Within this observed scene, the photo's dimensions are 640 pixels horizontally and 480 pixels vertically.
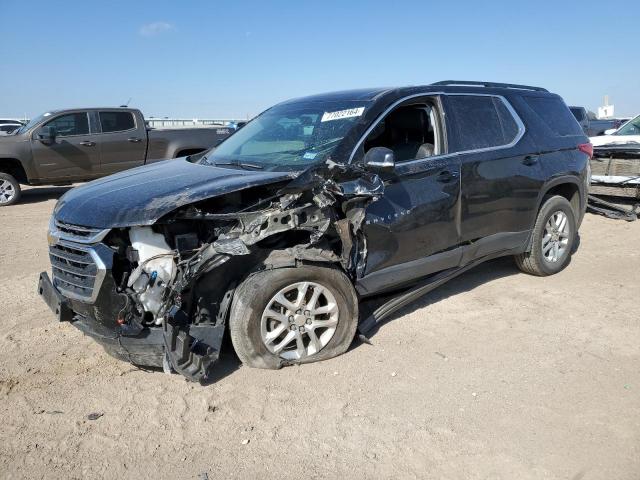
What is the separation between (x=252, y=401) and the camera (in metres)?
3.38

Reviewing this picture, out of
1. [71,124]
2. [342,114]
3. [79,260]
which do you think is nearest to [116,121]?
[71,124]

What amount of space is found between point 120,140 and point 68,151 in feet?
3.47

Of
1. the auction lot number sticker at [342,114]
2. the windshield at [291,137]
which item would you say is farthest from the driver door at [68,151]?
the auction lot number sticker at [342,114]

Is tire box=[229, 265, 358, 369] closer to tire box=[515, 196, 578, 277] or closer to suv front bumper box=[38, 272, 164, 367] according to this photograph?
suv front bumper box=[38, 272, 164, 367]

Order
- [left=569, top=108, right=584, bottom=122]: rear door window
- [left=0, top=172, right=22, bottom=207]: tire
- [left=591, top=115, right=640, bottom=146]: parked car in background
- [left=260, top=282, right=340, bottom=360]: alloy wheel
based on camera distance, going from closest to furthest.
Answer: [left=260, top=282, right=340, bottom=360]: alloy wheel, [left=591, top=115, right=640, bottom=146]: parked car in background, [left=0, top=172, right=22, bottom=207]: tire, [left=569, top=108, right=584, bottom=122]: rear door window

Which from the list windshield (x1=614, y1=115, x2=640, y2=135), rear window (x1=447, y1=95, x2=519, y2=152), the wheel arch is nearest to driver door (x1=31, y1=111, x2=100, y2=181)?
rear window (x1=447, y1=95, x2=519, y2=152)

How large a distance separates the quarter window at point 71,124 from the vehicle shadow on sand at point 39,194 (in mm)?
1510

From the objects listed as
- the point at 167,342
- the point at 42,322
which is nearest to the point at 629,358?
the point at 167,342

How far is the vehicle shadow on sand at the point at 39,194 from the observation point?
11.6 metres

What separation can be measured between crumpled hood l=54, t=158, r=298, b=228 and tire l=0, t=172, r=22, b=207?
8.06 metres

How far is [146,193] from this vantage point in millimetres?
3514

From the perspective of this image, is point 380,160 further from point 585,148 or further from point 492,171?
point 585,148

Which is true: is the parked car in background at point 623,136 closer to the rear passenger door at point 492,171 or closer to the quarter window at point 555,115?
the quarter window at point 555,115

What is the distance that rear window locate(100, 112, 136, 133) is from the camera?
1152 cm
